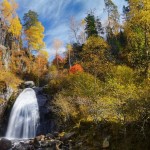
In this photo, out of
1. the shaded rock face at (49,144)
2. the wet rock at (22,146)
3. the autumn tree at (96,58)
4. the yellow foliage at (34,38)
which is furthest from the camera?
the yellow foliage at (34,38)

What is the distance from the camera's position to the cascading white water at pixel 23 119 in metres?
34.1

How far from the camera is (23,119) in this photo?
35719 mm

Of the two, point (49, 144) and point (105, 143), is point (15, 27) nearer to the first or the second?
point (49, 144)

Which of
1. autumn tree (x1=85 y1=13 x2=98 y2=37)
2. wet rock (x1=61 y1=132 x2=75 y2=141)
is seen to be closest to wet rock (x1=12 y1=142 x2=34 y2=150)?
wet rock (x1=61 y1=132 x2=75 y2=141)

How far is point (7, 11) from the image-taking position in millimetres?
59406

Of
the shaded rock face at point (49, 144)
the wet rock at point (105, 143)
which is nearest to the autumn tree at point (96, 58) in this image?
the shaded rock face at point (49, 144)

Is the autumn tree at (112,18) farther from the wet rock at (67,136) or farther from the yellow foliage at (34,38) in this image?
the wet rock at (67,136)

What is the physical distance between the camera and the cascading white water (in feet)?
112

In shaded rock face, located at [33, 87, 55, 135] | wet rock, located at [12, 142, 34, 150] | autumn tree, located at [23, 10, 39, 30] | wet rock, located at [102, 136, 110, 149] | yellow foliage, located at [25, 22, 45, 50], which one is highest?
autumn tree, located at [23, 10, 39, 30]

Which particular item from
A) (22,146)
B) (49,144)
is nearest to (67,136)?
(49,144)

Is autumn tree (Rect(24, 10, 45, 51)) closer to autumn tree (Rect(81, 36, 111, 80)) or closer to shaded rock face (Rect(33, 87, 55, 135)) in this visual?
autumn tree (Rect(81, 36, 111, 80))

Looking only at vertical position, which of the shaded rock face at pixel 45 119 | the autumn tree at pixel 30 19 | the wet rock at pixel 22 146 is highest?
the autumn tree at pixel 30 19

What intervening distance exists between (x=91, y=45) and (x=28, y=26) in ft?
75.2

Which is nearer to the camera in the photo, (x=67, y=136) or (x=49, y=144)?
(x=49, y=144)
